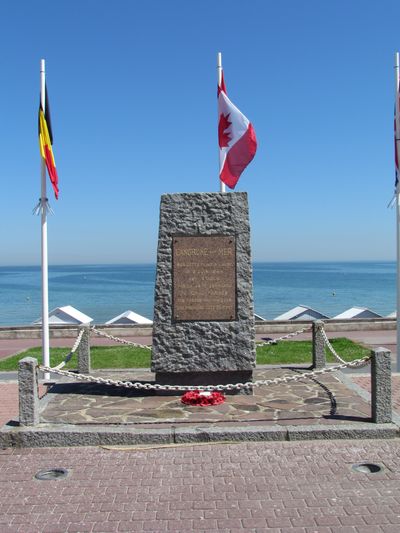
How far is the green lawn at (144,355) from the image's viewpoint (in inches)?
523

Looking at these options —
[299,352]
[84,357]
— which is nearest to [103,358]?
[84,357]

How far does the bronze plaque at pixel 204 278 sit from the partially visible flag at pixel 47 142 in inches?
139

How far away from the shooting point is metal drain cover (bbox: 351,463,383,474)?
5.66m

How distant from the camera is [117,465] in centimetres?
595

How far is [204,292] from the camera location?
8.70m

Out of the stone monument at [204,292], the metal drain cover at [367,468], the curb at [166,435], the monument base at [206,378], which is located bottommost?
the metal drain cover at [367,468]

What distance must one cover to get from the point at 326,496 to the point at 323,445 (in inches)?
55.6

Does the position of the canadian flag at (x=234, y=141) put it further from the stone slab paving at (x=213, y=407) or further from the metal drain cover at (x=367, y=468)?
the metal drain cover at (x=367, y=468)

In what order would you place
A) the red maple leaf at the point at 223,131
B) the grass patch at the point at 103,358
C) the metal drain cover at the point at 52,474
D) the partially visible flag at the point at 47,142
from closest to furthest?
the metal drain cover at the point at 52,474, the partially visible flag at the point at 47,142, the red maple leaf at the point at 223,131, the grass patch at the point at 103,358

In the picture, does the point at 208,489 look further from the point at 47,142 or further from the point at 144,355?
the point at 144,355

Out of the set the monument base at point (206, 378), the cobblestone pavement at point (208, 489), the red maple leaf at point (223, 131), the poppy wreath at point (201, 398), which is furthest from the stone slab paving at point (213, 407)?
the red maple leaf at point (223, 131)

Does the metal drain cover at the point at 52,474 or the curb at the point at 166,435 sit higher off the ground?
the curb at the point at 166,435

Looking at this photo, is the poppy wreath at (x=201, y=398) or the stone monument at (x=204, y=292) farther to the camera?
the stone monument at (x=204, y=292)

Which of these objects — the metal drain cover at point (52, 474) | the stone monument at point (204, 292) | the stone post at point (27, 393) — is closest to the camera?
the metal drain cover at point (52, 474)
